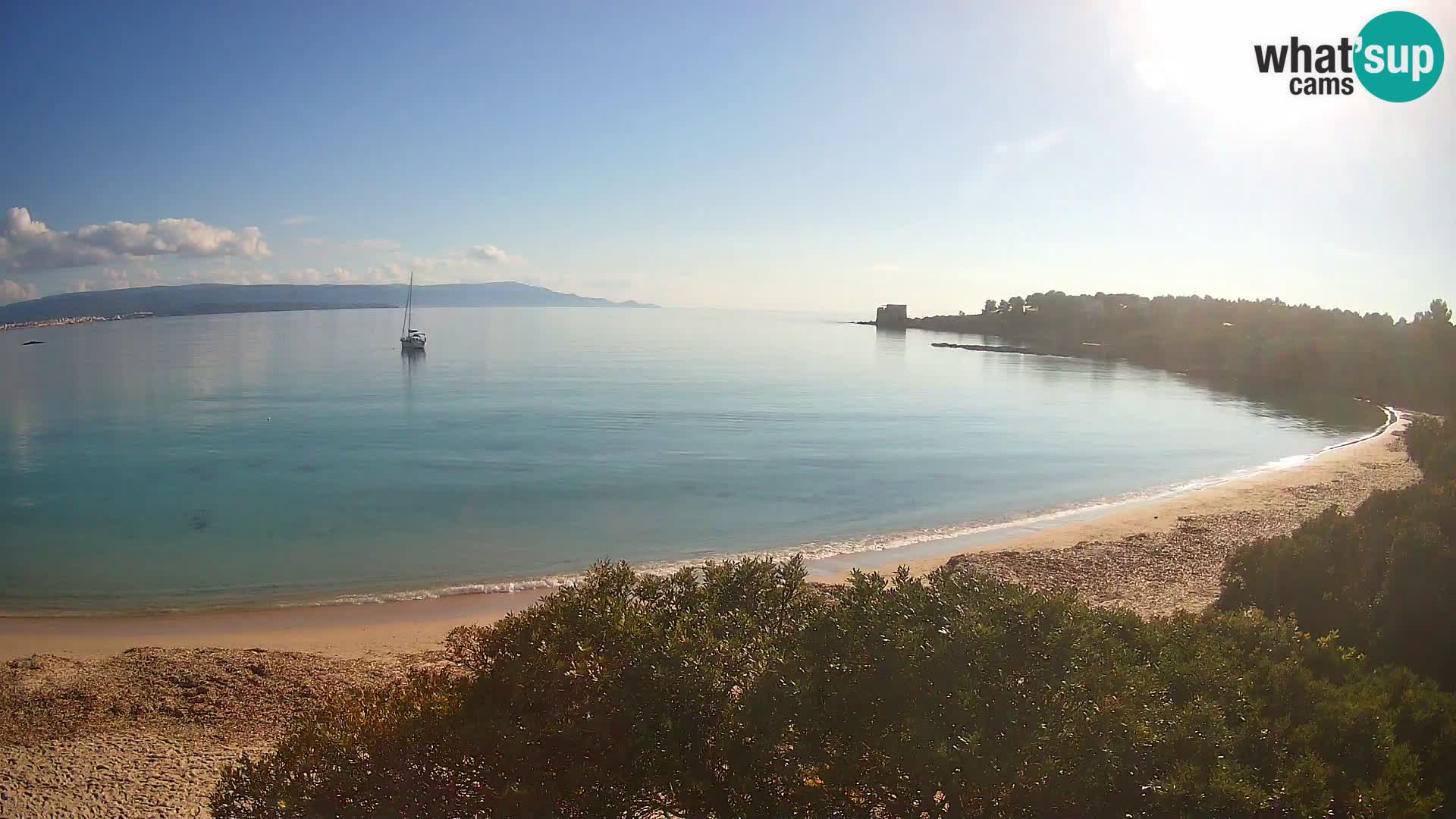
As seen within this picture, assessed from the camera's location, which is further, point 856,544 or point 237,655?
point 856,544

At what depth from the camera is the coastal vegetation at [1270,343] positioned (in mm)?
51425

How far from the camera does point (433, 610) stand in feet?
45.4

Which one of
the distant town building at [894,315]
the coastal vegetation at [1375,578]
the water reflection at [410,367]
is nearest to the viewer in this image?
the coastal vegetation at [1375,578]

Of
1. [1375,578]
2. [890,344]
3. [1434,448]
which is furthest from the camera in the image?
[890,344]

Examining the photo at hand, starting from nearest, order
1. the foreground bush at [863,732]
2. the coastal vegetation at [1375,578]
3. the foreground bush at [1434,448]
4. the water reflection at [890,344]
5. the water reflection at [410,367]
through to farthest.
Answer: the foreground bush at [863,732], the coastal vegetation at [1375,578], the foreground bush at [1434,448], the water reflection at [410,367], the water reflection at [890,344]

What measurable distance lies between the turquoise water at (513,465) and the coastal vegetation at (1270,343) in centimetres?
519

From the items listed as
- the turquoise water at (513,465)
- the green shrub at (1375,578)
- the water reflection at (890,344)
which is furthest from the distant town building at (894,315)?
the green shrub at (1375,578)

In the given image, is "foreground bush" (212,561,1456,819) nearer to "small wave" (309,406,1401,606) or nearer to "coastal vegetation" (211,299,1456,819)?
"coastal vegetation" (211,299,1456,819)

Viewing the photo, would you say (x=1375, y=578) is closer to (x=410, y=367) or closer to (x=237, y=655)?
(x=237, y=655)

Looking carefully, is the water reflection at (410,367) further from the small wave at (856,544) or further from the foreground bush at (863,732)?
the foreground bush at (863,732)

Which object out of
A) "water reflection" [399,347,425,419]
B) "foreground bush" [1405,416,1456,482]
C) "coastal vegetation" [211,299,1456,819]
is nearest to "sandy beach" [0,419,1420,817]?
"foreground bush" [1405,416,1456,482]

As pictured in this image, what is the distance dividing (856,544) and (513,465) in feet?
45.1

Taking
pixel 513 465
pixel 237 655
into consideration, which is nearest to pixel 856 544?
pixel 237 655

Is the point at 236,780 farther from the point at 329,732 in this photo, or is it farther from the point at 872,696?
the point at 872,696
